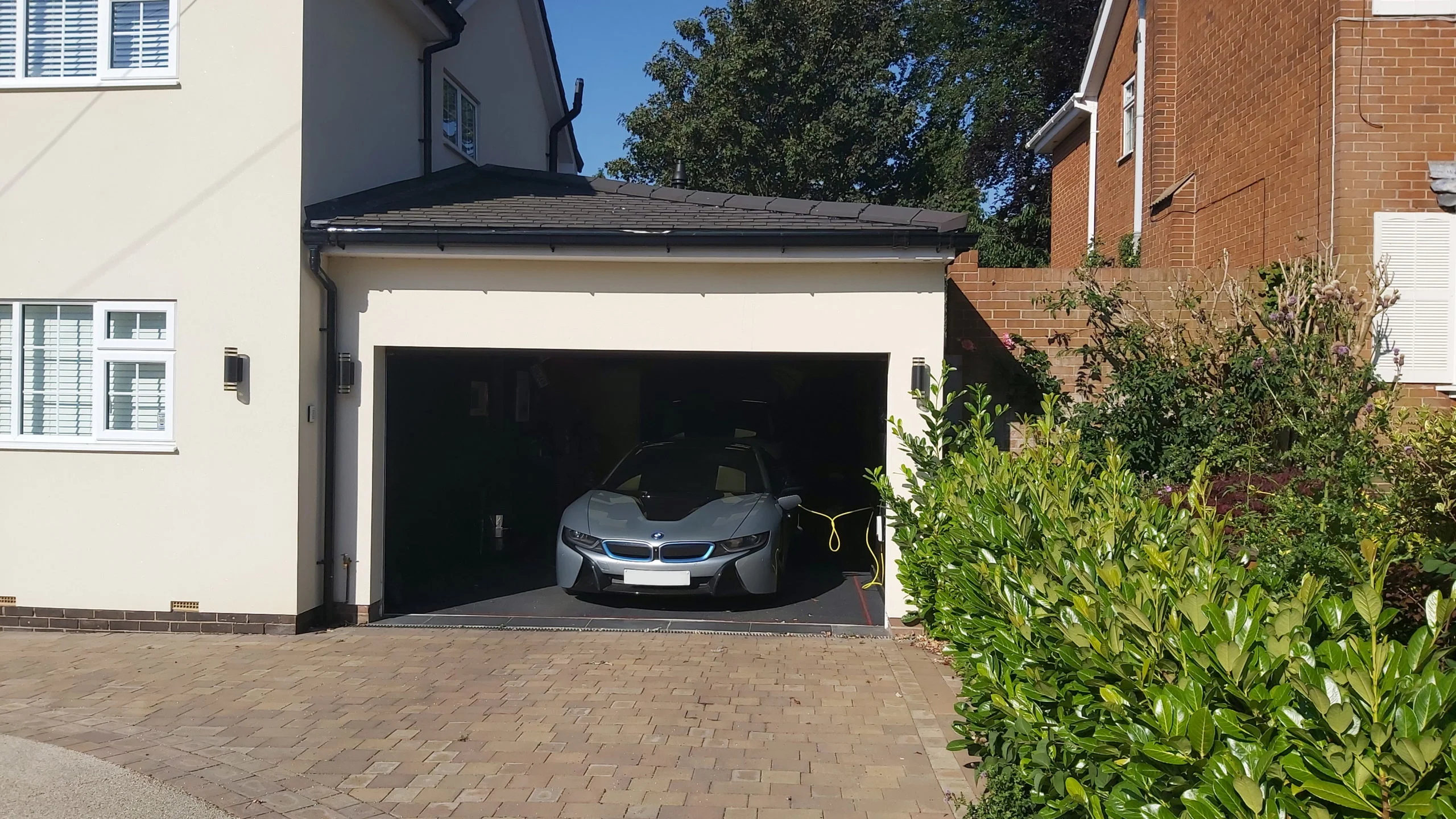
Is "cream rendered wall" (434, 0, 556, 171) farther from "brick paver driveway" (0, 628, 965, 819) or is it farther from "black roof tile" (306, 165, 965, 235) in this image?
"brick paver driveway" (0, 628, 965, 819)

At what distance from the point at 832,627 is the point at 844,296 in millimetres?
2657

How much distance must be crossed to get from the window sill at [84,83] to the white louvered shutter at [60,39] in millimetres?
66

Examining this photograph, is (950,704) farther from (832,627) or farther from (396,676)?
(396,676)

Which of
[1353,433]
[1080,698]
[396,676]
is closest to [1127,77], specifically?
[1353,433]

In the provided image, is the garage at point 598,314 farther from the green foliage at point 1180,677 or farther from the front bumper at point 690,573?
the green foliage at point 1180,677

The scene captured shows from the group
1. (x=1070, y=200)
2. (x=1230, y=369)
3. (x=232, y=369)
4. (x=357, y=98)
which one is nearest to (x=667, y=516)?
(x=232, y=369)

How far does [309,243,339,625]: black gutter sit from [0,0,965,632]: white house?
0.02 m

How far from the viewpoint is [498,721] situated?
5.96 meters

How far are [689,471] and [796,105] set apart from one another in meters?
20.2

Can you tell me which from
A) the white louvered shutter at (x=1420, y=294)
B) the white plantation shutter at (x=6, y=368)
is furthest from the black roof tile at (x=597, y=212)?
the white louvered shutter at (x=1420, y=294)

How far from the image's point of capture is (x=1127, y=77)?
1500 centimetres

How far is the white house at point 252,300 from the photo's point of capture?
8.11m

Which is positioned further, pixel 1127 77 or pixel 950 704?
pixel 1127 77

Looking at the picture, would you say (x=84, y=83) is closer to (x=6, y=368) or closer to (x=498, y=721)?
(x=6, y=368)
